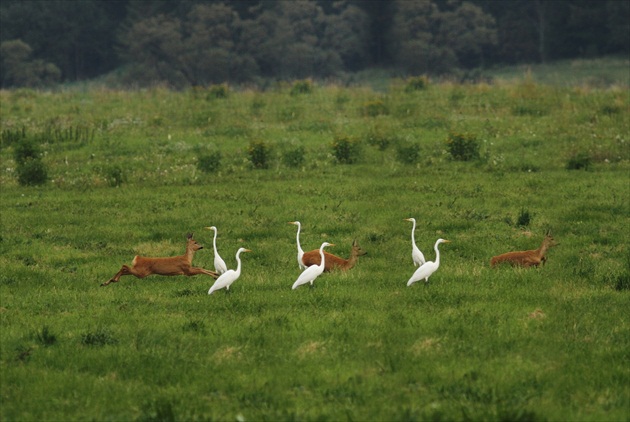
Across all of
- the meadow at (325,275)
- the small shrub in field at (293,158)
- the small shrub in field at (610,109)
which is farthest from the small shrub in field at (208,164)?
the small shrub in field at (610,109)

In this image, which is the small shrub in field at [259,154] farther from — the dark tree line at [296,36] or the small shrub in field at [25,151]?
the dark tree line at [296,36]

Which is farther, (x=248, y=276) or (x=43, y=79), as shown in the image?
(x=43, y=79)

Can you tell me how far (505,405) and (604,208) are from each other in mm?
13723

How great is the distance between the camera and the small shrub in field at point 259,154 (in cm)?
3000

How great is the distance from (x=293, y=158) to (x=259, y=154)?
1104 millimetres

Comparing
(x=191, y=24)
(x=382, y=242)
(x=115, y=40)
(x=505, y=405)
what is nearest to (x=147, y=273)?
(x=382, y=242)

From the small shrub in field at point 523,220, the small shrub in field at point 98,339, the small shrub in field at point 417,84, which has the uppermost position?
the small shrub in field at point 98,339

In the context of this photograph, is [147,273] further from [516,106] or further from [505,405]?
[516,106]

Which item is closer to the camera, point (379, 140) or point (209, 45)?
point (379, 140)

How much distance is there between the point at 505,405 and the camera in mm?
A: 9914

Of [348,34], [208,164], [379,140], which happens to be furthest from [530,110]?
[348,34]

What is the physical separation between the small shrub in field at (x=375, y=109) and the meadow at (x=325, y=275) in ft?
9.12

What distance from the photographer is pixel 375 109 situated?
137 feet

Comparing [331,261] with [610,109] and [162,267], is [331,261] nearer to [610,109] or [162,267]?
[162,267]
